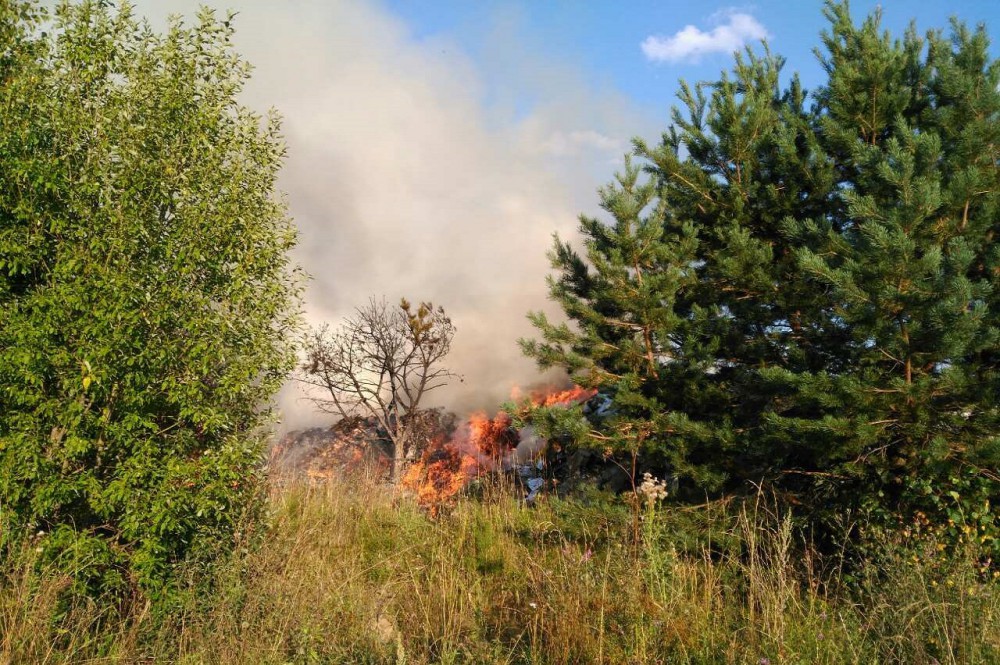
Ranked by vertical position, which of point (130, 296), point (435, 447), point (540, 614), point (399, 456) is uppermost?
point (130, 296)

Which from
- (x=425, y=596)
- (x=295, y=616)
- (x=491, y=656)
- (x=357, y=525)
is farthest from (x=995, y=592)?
(x=357, y=525)

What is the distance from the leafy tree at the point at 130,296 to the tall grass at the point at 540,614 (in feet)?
2.06

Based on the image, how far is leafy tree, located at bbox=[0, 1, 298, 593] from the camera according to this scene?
5809mm

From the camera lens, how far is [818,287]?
26.2 feet

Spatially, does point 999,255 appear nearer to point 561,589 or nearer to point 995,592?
point 995,592

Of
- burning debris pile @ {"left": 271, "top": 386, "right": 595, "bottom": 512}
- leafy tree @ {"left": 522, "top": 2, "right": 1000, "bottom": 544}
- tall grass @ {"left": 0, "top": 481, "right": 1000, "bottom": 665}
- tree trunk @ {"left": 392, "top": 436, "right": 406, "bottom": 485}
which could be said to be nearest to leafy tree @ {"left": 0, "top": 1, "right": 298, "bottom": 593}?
tall grass @ {"left": 0, "top": 481, "right": 1000, "bottom": 665}

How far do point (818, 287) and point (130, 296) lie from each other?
718 centimetres

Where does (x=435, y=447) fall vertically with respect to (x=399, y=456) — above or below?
above

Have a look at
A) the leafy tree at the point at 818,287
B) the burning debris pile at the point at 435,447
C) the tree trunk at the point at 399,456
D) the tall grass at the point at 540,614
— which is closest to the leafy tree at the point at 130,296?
the tall grass at the point at 540,614

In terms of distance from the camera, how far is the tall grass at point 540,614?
14.1ft

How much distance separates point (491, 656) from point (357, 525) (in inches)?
173

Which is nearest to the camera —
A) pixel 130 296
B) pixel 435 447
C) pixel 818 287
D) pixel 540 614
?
pixel 540 614

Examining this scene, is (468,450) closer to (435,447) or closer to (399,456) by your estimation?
(435,447)

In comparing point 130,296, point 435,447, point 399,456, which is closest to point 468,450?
point 435,447
